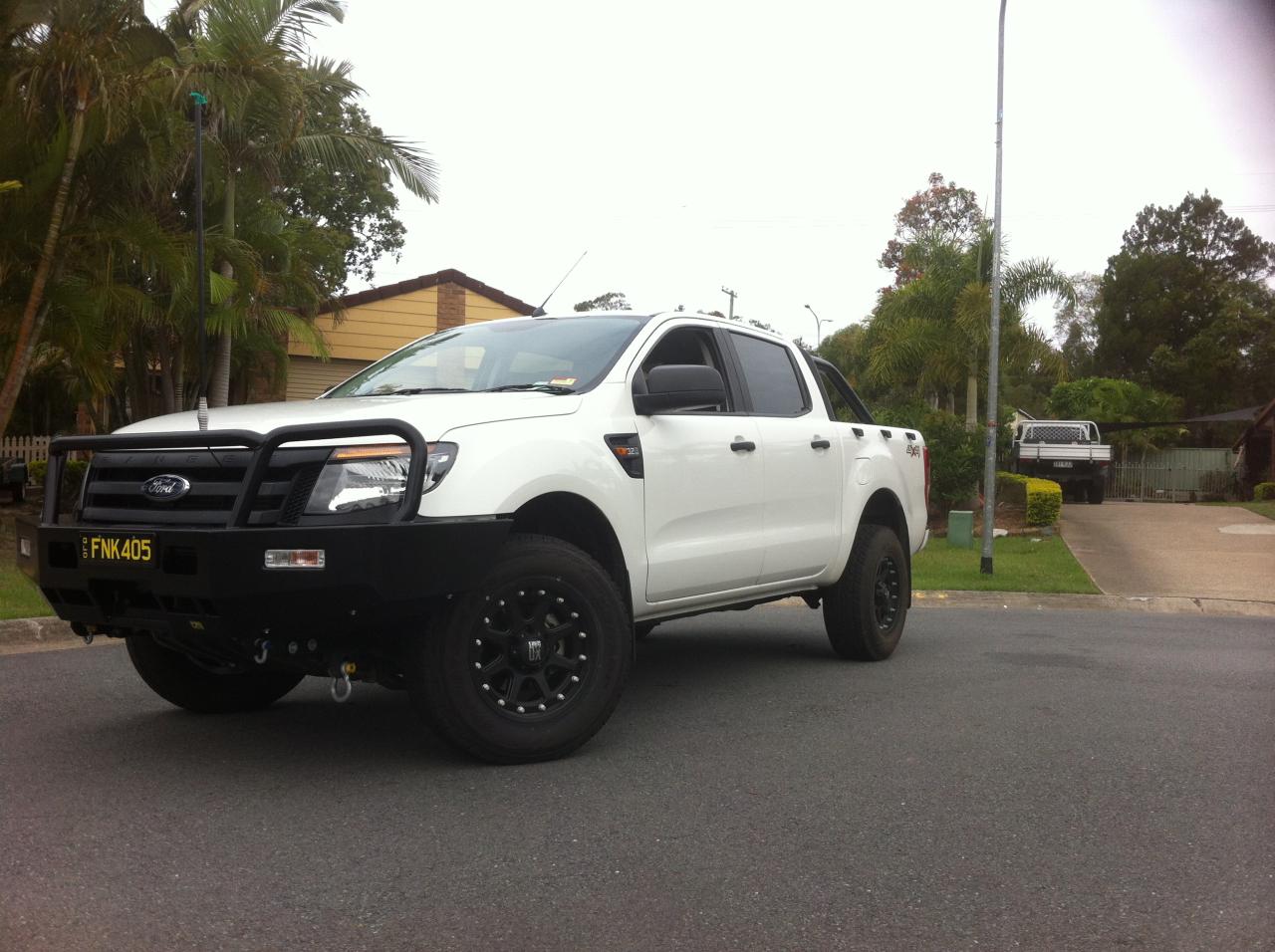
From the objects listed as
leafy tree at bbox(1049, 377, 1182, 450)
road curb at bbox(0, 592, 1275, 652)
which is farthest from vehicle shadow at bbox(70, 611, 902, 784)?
leafy tree at bbox(1049, 377, 1182, 450)

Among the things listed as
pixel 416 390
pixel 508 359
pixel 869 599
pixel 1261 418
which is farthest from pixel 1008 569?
pixel 1261 418

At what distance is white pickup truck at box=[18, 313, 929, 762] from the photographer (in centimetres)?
428

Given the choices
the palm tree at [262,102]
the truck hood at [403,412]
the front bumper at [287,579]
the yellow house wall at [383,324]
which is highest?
the palm tree at [262,102]

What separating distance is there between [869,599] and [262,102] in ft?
34.0

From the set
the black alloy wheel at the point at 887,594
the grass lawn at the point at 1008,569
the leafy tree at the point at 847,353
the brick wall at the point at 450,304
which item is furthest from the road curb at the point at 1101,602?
the leafy tree at the point at 847,353

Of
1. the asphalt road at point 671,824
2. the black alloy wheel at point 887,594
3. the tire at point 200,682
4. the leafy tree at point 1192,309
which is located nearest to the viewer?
the asphalt road at point 671,824

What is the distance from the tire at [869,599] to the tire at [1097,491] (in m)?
22.2

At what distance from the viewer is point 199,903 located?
3.38 m

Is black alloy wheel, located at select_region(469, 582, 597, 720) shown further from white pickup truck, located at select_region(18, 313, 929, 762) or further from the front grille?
A: the front grille

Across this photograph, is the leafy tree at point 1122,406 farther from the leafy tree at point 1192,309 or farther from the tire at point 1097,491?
the tire at point 1097,491

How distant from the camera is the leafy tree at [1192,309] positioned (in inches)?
1984

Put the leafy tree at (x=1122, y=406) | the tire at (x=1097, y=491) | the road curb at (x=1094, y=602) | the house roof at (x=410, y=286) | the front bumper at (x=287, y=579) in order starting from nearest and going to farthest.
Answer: the front bumper at (x=287, y=579), the road curb at (x=1094, y=602), the house roof at (x=410, y=286), the tire at (x=1097, y=491), the leafy tree at (x=1122, y=406)

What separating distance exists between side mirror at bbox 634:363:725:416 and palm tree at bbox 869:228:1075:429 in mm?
19736

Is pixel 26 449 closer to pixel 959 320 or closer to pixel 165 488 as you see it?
pixel 959 320
